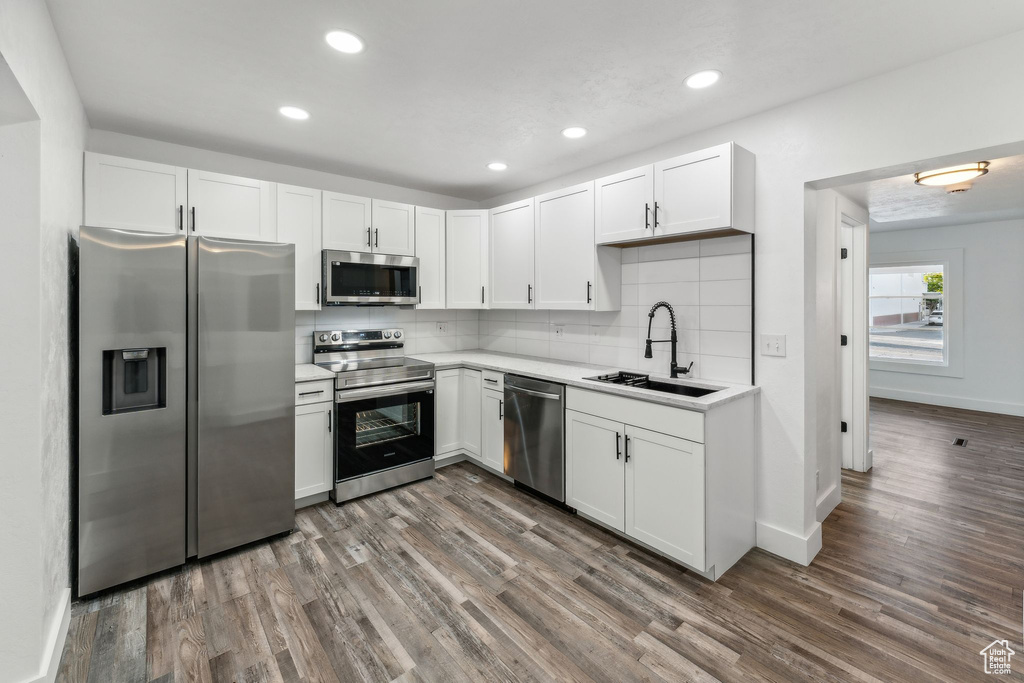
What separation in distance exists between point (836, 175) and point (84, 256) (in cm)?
378

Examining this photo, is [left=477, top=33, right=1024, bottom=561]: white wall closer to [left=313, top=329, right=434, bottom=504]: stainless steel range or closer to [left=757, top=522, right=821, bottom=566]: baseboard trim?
[left=757, top=522, right=821, bottom=566]: baseboard trim

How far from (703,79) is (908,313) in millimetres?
6684

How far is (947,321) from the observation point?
605cm

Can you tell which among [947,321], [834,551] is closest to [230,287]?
[834,551]

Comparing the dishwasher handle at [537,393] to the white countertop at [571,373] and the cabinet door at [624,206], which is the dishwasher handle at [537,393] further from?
the cabinet door at [624,206]

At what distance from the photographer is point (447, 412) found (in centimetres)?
385

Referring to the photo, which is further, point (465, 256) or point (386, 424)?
point (465, 256)

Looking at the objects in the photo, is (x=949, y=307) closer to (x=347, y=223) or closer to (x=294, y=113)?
(x=347, y=223)

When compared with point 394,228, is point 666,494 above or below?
below

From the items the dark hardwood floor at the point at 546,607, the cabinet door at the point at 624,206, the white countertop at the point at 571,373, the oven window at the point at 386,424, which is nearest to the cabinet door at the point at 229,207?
the oven window at the point at 386,424

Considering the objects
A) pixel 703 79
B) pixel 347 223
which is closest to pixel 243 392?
pixel 347 223

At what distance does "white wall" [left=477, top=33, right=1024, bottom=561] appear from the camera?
206 centimetres

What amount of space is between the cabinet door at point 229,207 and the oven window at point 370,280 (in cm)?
52

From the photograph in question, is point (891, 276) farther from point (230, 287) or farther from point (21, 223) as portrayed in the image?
point (21, 223)
